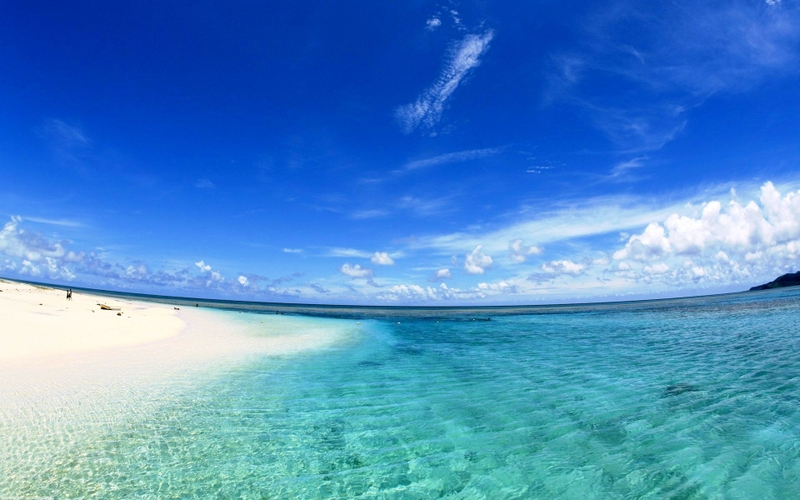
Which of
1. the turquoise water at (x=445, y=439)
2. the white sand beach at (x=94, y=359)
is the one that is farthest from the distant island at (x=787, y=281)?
the white sand beach at (x=94, y=359)

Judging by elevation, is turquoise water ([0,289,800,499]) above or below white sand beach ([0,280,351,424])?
below

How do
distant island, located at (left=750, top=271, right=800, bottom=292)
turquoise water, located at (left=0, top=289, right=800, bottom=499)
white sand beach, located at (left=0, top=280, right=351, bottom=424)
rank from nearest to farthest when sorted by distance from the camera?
turquoise water, located at (left=0, top=289, right=800, bottom=499) → white sand beach, located at (left=0, top=280, right=351, bottom=424) → distant island, located at (left=750, top=271, right=800, bottom=292)

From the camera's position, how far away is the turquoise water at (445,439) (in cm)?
562

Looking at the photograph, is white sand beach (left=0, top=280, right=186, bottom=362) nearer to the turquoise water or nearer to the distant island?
the turquoise water

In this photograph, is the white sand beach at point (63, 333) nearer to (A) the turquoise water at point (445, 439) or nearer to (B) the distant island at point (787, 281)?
(A) the turquoise water at point (445, 439)

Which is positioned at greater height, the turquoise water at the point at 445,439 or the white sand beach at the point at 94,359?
the white sand beach at the point at 94,359

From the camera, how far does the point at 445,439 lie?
760cm

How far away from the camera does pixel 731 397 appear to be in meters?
9.75

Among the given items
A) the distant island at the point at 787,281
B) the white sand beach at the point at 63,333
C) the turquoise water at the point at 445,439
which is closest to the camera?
the turquoise water at the point at 445,439

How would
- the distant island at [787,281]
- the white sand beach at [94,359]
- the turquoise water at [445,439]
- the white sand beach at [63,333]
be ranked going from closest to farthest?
the turquoise water at [445,439], the white sand beach at [94,359], the white sand beach at [63,333], the distant island at [787,281]

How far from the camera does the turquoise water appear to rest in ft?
18.4

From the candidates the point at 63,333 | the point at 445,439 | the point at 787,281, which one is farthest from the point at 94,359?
the point at 787,281

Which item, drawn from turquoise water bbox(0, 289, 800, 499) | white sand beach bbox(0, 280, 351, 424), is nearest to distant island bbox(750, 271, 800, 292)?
turquoise water bbox(0, 289, 800, 499)

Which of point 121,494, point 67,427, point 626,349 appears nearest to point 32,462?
point 67,427
